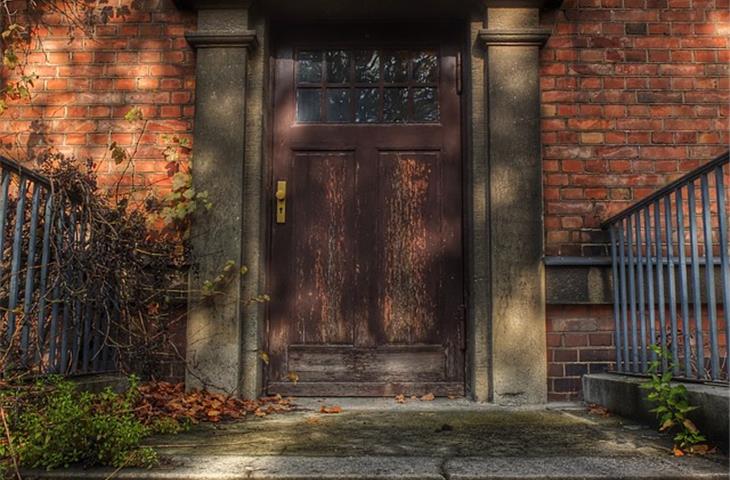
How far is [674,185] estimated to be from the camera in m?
3.03

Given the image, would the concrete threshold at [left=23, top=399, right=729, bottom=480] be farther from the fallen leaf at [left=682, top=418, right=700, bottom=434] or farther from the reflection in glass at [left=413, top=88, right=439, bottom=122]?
the reflection in glass at [left=413, top=88, right=439, bottom=122]

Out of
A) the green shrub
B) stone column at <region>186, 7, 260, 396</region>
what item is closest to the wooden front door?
stone column at <region>186, 7, 260, 396</region>

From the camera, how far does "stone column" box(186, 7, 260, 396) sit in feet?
12.7

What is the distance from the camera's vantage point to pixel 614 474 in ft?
7.38

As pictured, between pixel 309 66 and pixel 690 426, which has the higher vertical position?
pixel 309 66

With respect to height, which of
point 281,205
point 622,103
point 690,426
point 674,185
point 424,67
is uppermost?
point 424,67

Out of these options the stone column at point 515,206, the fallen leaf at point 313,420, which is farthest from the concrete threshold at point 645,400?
the fallen leaf at point 313,420

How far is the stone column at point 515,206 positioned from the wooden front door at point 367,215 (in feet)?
1.21

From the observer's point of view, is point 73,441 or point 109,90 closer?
point 73,441

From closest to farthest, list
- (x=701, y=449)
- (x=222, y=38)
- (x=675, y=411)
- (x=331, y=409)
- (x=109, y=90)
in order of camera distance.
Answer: (x=701, y=449) → (x=675, y=411) → (x=331, y=409) → (x=222, y=38) → (x=109, y=90)

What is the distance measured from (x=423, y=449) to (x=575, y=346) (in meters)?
1.67

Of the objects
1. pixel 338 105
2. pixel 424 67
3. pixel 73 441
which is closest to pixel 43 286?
pixel 73 441

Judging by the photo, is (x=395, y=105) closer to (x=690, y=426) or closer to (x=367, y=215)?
(x=367, y=215)

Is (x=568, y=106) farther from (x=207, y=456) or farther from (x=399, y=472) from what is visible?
(x=207, y=456)
